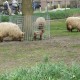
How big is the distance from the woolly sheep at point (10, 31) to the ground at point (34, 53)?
539 mm

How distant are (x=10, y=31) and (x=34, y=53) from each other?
393 cm

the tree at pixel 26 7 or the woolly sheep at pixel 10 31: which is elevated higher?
the tree at pixel 26 7

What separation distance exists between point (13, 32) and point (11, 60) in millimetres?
5371

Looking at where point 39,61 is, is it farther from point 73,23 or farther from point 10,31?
point 73,23

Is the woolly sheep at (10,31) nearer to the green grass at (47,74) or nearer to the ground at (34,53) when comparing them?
the ground at (34,53)

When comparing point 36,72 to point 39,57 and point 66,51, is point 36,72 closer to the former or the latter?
Answer: point 39,57

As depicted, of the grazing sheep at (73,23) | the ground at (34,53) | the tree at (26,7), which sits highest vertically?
the tree at (26,7)

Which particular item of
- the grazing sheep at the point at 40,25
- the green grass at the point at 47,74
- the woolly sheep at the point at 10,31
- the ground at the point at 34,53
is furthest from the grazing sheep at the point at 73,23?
the green grass at the point at 47,74

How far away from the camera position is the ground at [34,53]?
40.5ft

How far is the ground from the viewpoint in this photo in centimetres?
1235

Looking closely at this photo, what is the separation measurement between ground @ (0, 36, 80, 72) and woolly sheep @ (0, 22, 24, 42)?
0.54 metres

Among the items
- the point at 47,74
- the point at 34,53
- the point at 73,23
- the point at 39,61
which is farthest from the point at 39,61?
the point at 73,23

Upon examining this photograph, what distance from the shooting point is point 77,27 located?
→ 24625 mm

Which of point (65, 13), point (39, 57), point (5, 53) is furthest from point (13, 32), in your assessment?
point (65, 13)
